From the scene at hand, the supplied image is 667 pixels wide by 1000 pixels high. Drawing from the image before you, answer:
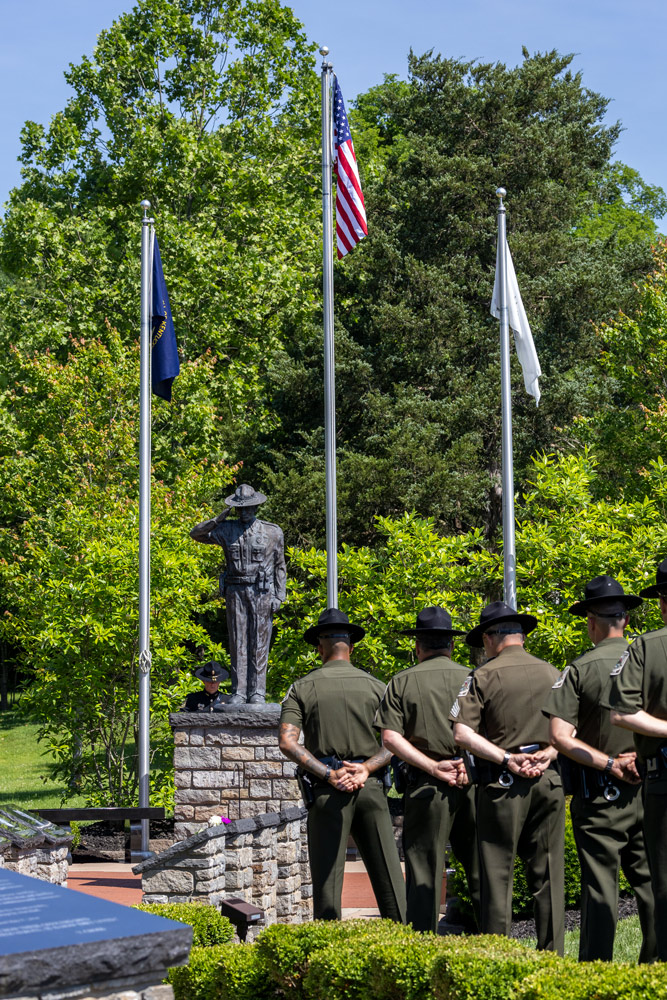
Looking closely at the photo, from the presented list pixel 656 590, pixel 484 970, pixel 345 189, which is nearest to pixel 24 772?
pixel 345 189

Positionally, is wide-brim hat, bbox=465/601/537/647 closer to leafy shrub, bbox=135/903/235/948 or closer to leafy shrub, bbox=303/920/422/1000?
leafy shrub, bbox=303/920/422/1000

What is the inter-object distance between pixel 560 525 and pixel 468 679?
1121 cm

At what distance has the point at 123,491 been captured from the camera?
2364cm

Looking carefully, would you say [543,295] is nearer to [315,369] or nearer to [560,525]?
[315,369]

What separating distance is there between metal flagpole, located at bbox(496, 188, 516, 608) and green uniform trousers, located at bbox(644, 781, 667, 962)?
868cm

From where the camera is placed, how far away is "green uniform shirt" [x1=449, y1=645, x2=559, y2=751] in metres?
6.38

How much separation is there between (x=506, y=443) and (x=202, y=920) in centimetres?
825

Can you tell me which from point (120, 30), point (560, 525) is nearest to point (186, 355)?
point (120, 30)

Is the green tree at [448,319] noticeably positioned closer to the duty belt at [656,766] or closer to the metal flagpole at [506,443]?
the metal flagpole at [506,443]

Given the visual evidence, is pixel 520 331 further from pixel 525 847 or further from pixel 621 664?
pixel 621 664

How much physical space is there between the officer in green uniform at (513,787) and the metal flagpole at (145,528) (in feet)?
27.6

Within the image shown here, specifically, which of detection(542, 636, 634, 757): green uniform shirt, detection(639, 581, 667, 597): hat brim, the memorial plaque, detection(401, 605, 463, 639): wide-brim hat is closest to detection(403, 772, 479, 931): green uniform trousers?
detection(401, 605, 463, 639): wide-brim hat

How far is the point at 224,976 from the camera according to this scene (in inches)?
250

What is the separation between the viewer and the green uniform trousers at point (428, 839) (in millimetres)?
6668
